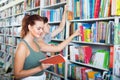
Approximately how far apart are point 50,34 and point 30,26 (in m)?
0.97

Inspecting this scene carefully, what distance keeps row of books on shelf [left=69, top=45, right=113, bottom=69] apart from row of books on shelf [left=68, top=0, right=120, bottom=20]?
40 centimetres

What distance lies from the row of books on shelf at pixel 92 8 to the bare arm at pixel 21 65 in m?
0.96

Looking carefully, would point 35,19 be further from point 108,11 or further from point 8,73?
point 8,73

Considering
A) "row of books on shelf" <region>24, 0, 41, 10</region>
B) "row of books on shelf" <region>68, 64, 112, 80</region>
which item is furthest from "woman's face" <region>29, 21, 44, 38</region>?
"row of books on shelf" <region>24, 0, 41, 10</region>

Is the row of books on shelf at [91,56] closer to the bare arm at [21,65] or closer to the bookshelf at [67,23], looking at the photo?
the bookshelf at [67,23]

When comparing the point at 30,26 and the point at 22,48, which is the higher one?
the point at 30,26

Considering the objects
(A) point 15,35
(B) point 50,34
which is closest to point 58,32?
(B) point 50,34

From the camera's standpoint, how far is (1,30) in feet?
22.4

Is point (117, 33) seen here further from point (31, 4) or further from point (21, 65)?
point (31, 4)

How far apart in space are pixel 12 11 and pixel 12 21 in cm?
32

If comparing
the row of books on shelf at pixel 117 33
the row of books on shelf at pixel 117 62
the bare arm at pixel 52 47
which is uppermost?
the row of books on shelf at pixel 117 33

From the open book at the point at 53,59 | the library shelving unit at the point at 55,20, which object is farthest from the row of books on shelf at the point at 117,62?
the library shelving unit at the point at 55,20

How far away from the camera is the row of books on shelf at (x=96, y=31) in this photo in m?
2.12

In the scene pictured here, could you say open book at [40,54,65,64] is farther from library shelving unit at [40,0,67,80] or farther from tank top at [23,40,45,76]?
library shelving unit at [40,0,67,80]
